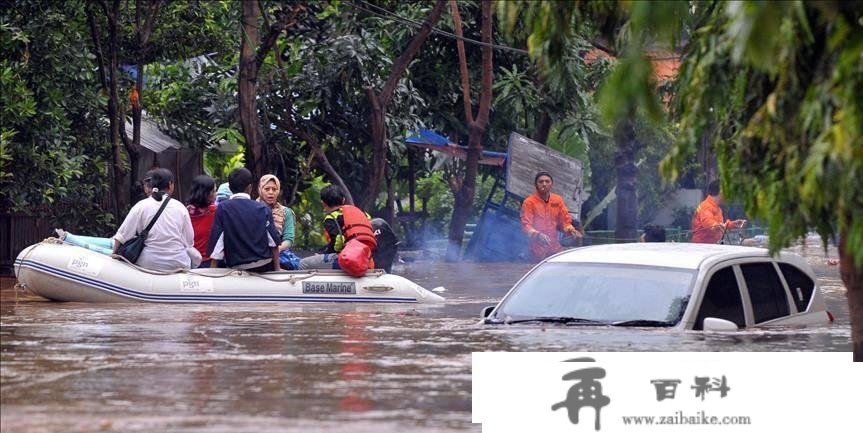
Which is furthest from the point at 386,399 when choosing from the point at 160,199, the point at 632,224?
the point at 632,224

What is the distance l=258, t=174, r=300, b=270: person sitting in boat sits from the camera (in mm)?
15852

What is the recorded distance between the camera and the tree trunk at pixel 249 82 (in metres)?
20.0

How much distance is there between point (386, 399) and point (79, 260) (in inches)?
302

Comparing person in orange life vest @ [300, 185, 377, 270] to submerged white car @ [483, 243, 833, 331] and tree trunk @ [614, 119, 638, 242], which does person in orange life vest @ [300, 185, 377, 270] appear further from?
tree trunk @ [614, 119, 638, 242]

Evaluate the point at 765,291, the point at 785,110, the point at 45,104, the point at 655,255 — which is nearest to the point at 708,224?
the point at 765,291

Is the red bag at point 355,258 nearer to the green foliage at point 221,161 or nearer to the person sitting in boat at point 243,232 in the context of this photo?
the person sitting in boat at point 243,232

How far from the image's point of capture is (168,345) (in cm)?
1113

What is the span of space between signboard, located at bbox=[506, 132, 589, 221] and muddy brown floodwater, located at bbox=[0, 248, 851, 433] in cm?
988

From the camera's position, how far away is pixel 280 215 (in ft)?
53.4

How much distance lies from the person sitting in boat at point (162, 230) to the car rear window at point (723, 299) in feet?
21.8

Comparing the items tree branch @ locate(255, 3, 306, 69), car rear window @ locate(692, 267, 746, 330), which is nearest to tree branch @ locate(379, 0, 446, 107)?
tree branch @ locate(255, 3, 306, 69)

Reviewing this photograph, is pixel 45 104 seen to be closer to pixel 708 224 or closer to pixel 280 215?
pixel 280 215

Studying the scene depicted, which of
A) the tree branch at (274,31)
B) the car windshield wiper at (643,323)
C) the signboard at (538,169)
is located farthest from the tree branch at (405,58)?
the car windshield wiper at (643,323)

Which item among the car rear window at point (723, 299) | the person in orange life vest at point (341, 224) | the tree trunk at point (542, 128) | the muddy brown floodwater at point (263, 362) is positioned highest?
the tree trunk at point (542, 128)
